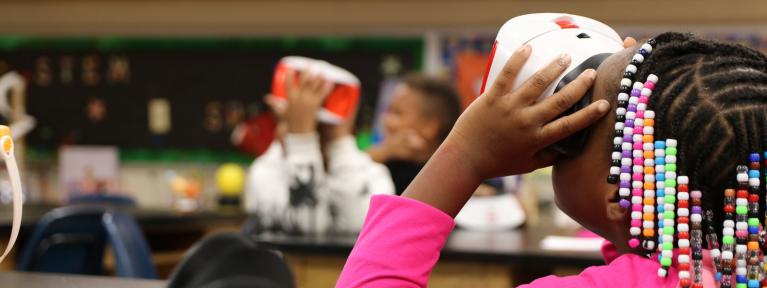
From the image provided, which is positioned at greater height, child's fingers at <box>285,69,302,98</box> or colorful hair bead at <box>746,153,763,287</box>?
colorful hair bead at <box>746,153,763,287</box>

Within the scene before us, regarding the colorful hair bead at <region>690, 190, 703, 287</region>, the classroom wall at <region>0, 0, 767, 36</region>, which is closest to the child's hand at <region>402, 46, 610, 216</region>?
the colorful hair bead at <region>690, 190, 703, 287</region>

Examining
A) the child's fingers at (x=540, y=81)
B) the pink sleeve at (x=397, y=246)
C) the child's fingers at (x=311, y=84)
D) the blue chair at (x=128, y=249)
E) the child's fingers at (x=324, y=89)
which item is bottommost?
the blue chair at (x=128, y=249)

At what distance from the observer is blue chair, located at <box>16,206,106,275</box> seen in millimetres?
2293

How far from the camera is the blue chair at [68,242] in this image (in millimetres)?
2293

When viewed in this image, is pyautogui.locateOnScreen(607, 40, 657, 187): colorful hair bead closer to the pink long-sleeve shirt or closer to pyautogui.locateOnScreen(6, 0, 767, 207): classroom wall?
the pink long-sleeve shirt

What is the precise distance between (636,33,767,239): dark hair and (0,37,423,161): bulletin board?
4509 mm

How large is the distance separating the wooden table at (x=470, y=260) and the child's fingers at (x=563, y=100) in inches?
58.9

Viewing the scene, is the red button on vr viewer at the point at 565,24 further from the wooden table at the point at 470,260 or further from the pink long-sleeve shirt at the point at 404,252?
the wooden table at the point at 470,260

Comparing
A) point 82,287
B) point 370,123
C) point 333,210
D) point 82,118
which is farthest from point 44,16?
point 82,287

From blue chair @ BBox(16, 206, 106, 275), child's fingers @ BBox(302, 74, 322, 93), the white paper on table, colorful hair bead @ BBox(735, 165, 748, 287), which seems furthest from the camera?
child's fingers @ BBox(302, 74, 322, 93)

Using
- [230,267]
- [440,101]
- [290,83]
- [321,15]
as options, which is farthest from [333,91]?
[321,15]

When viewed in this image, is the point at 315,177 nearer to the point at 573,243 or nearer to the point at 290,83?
the point at 290,83

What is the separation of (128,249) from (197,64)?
3.91 metres

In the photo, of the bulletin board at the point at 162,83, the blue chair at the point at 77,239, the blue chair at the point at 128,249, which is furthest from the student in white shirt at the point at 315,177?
the bulletin board at the point at 162,83
